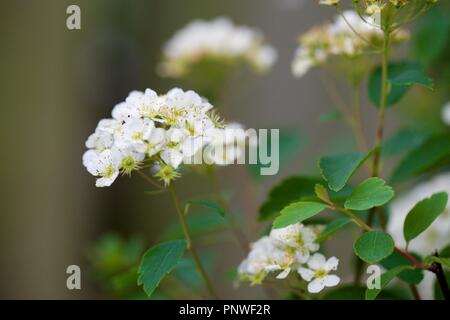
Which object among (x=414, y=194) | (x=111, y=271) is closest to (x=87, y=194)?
(x=111, y=271)

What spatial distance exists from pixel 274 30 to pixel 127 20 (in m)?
0.69

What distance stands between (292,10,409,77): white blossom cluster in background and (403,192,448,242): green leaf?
278mm

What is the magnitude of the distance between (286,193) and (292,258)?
6.7 inches

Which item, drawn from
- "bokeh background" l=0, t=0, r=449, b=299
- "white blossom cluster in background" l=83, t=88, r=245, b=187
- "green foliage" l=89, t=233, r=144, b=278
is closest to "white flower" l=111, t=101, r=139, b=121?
"white blossom cluster in background" l=83, t=88, r=245, b=187

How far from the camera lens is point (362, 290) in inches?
35.4

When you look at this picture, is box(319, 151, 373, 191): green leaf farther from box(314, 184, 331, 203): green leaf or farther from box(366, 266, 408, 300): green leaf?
box(366, 266, 408, 300): green leaf

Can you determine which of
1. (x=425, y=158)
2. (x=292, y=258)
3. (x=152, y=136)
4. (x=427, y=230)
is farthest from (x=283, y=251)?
(x=427, y=230)

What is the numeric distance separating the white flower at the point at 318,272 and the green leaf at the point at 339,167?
0.10 metres

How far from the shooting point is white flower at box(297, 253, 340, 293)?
794 mm

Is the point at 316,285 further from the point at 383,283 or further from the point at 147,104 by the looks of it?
the point at 147,104

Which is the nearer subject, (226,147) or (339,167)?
(339,167)

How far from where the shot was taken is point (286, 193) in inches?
38.5

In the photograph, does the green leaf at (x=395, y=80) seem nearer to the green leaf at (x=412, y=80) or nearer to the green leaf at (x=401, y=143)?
the green leaf at (x=412, y=80)

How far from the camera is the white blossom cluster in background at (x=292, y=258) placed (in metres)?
0.81
